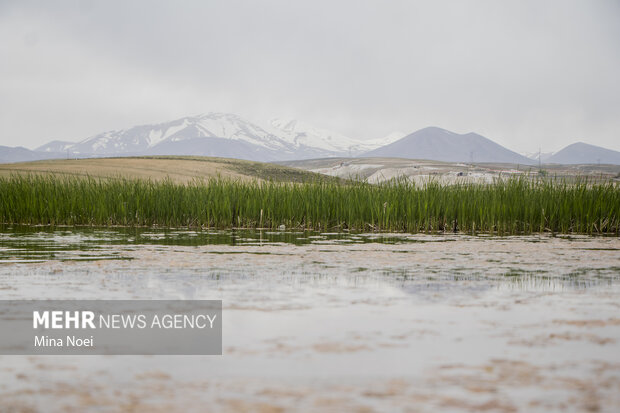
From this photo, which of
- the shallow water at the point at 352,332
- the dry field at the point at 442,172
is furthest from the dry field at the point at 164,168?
the shallow water at the point at 352,332

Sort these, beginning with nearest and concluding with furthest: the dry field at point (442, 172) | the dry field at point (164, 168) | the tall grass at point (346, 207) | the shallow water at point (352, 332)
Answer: the shallow water at point (352, 332) < the tall grass at point (346, 207) < the dry field at point (442, 172) < the dry field at point (164, 168)

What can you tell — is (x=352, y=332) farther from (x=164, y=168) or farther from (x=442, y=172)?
(x=442, y=172)

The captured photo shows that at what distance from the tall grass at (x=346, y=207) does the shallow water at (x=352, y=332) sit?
4122 millimetres

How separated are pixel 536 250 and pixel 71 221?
373 inches

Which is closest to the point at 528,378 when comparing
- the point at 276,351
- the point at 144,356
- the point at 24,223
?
the point at 276,351

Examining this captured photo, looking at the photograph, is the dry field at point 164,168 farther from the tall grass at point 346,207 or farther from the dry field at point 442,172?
the tall grass at point 346,207

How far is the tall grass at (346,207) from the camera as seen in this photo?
460 inches

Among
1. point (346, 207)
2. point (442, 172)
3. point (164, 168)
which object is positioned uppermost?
point (442, 172)

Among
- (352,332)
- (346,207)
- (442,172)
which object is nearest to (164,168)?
(346,207)

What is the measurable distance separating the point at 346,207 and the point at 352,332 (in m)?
8.86

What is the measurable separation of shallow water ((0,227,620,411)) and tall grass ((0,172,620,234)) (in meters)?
4.12

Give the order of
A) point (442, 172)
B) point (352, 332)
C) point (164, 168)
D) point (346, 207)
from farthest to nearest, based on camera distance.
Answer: point (442, 172), point (164, 168), point (346, 207), point (352, 332)

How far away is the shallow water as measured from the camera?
2.63 m

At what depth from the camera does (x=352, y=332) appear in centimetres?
371
